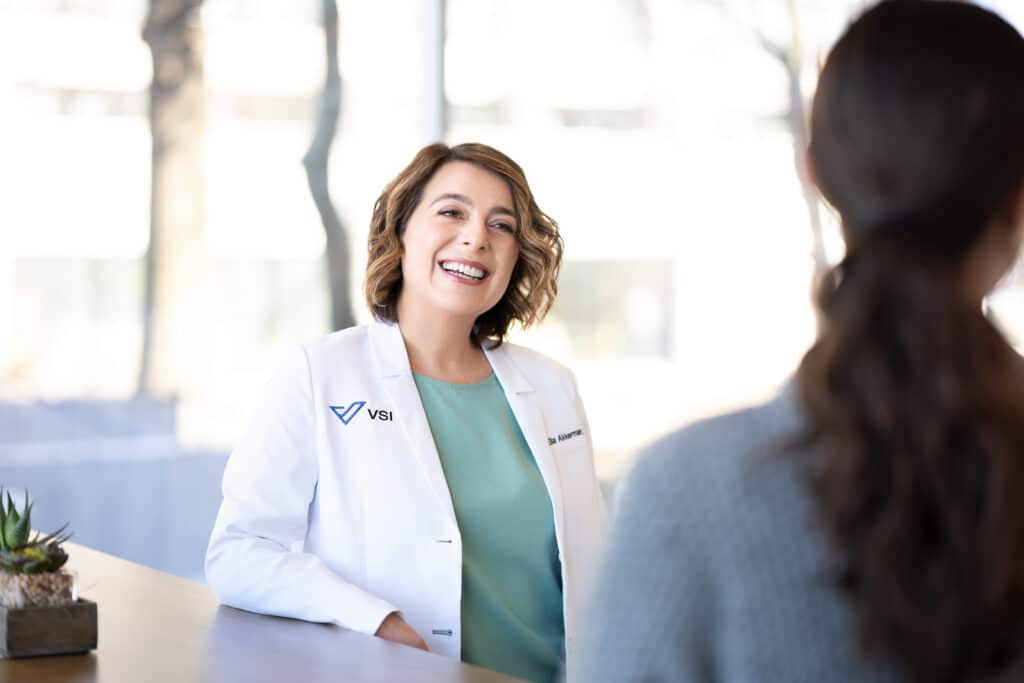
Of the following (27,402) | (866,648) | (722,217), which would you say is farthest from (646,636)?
(722,217)

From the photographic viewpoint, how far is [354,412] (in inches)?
112

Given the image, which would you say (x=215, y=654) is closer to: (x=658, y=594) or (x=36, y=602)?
(x=36, y=602)

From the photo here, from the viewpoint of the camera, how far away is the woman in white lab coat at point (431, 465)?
2693 millimetres

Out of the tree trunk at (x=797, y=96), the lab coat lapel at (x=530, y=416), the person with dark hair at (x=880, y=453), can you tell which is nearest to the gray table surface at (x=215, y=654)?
the lab coat lapel at (x=530, y=416)

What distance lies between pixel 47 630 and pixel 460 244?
1.29 m

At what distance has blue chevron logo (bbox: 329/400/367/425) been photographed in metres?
2.83

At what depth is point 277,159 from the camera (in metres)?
5.31

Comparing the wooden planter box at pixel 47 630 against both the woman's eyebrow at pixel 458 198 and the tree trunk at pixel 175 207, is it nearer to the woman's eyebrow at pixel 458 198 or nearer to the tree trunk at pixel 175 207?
the woman's eyebrow at pixel 458 198

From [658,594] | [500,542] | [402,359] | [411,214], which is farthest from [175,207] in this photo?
[658,594]

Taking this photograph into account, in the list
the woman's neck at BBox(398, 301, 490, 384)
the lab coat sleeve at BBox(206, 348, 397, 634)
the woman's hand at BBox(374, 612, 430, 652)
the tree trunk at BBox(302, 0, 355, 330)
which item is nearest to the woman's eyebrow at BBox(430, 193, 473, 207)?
the woman's neck at BBox(398, 301, 490, 384)

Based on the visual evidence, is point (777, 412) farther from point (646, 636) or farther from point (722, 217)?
point (722, 217)

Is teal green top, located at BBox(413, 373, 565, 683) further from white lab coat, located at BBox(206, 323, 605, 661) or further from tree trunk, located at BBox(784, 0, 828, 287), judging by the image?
tree trunk, located at BBox(784, 0, 828, 287)

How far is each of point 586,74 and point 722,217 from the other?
0.87m

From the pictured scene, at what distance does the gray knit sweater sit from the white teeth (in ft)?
6.58
